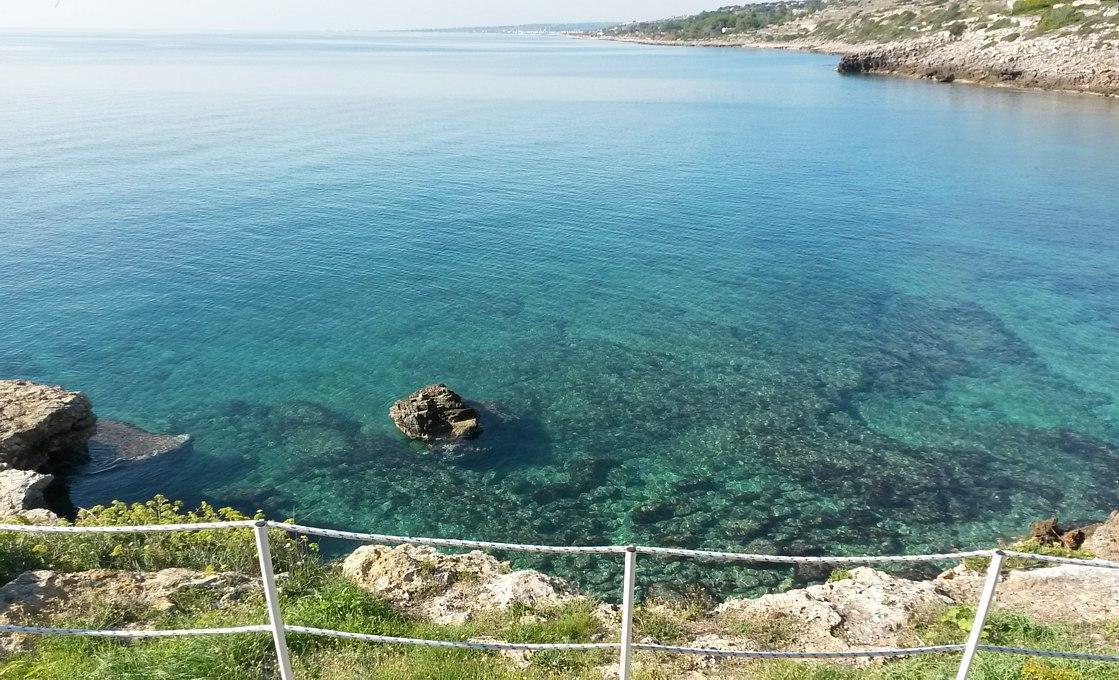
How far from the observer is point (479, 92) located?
124 metres

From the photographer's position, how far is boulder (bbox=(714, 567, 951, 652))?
36.2 ft

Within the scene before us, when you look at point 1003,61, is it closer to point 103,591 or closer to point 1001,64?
point 1001,64

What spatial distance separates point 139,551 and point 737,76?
165341 mm

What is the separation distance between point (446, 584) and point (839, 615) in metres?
7.20

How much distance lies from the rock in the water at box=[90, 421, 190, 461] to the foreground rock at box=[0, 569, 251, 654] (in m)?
14.0

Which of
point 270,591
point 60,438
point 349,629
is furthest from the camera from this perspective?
point 60,438

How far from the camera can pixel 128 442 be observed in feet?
80.8

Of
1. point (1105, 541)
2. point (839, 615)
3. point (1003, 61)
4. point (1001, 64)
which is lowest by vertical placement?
point (1105, 541)

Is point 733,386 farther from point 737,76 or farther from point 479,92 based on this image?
point 737,76

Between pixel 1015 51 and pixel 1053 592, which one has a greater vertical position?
pixel 1015 51

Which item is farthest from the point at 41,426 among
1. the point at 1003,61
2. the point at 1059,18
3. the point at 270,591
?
the point at 1059,18

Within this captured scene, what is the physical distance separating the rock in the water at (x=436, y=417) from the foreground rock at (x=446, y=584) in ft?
35.3

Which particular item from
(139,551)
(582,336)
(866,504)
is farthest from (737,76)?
(139,551)

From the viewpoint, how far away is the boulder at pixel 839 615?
11047 mm
